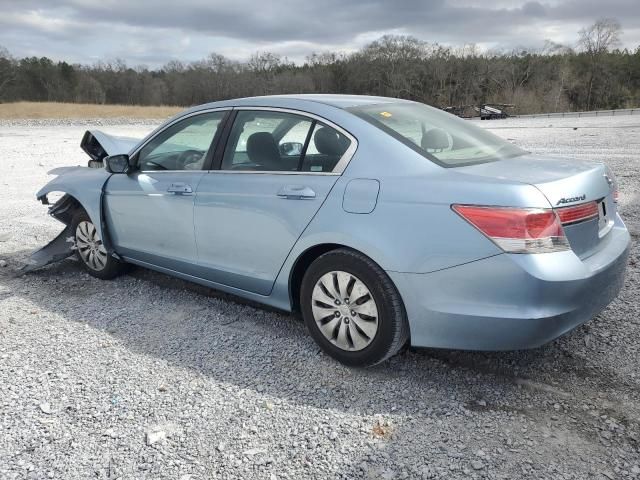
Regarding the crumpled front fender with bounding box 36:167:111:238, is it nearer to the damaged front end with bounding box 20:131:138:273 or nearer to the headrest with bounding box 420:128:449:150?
the damaged front end with bounding box 20:131:138:273

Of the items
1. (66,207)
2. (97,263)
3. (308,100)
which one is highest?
(308,100)

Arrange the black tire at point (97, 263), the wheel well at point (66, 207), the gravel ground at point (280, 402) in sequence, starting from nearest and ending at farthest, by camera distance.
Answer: the gravel ground at point (280, 402)
the black tire at point (97, 263)
the wheel well at point (66, 207)

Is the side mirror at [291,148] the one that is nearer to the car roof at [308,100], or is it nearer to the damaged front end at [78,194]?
the car roof at [308,100]

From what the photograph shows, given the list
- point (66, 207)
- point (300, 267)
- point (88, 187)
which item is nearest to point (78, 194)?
point (88, 187)

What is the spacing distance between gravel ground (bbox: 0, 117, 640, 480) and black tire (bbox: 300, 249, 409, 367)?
15 cm

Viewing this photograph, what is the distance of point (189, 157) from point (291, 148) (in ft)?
3.57

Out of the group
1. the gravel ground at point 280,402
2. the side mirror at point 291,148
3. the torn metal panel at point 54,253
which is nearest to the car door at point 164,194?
the gravel ground at point 280,402

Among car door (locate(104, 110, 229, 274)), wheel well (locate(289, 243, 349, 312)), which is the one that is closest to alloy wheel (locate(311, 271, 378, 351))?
wheel well (locate(289, 243, 349, 312))

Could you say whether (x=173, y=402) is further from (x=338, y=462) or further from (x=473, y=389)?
(x=473, y=389)

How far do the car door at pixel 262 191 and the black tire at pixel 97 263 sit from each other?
1.42 m

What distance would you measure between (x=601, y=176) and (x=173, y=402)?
110 inches

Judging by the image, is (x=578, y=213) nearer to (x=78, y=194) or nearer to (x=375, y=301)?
(x=375, y=301)

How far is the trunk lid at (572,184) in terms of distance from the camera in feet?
8.92

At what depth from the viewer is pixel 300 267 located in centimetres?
347
